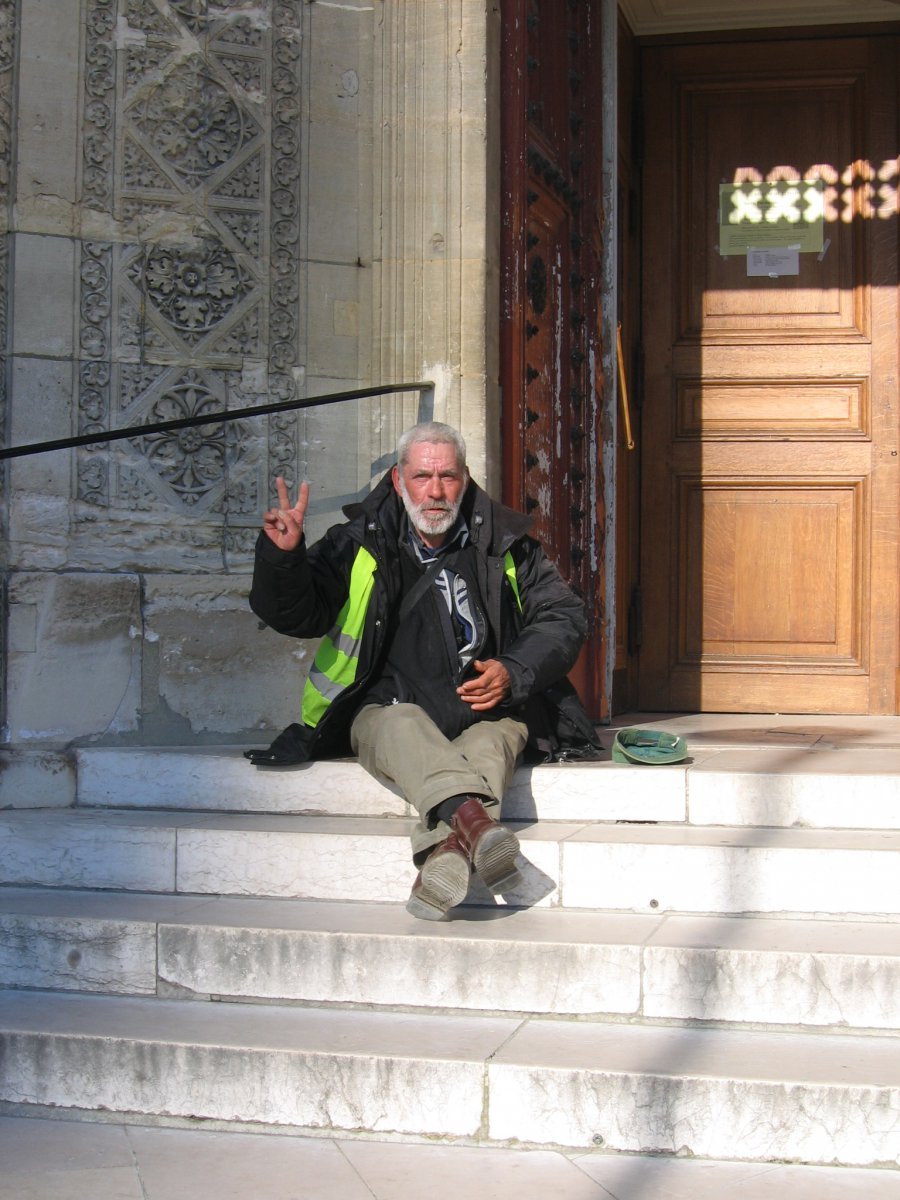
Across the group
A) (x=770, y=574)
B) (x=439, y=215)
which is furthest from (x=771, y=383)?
(x=439, y=215)

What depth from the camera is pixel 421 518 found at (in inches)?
192

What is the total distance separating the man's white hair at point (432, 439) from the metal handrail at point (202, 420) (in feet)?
1.64

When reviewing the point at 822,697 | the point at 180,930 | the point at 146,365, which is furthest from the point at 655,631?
the point at 180,930

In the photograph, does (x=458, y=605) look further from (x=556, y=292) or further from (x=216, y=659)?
(x=556, y=292)

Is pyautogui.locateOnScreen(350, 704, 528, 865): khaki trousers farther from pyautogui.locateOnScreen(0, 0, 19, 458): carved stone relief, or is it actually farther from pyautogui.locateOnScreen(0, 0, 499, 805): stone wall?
pyautogui.locateOnScreen(0, 0, 19, 458): carved stone relief

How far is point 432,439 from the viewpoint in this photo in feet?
16.0

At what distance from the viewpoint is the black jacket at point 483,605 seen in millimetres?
4684

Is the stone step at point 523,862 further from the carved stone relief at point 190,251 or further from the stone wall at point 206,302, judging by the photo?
the carved stone relief at point 190,251

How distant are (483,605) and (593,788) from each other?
0.68 m

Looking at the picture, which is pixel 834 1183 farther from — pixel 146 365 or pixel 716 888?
pixel 146 365

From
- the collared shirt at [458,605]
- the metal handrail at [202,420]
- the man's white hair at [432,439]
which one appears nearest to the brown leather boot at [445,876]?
the collared shirt at [458,605]

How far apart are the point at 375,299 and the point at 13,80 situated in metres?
1.45

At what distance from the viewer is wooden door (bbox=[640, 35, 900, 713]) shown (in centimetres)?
698

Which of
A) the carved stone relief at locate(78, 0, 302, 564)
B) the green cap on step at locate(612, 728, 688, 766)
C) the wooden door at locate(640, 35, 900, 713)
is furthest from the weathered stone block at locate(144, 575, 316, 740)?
the wooden door at locate(640, 35, 900, 713)
